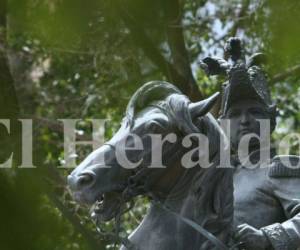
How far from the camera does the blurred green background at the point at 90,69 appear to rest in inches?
121

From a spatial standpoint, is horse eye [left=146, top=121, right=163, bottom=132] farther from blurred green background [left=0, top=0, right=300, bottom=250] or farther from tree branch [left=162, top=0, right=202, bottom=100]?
tree branch [left=162, top=0, right=202, bottom=100]

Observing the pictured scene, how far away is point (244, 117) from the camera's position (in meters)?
5.67

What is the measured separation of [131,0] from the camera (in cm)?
303

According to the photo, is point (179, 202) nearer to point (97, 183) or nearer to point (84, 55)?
point (97, 183)

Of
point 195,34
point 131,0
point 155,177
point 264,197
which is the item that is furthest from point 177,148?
point 195,34

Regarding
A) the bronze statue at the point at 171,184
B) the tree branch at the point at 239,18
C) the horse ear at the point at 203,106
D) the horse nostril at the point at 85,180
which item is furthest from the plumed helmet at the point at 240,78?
the tree branch at the point at 239,18

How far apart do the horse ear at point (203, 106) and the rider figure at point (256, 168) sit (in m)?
0.66

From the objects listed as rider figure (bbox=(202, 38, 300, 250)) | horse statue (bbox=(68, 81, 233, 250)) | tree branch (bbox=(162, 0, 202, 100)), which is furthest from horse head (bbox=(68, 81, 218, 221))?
tree branch (bbox=(162, 0, 202, 100))

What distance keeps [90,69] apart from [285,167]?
6601 millimetres

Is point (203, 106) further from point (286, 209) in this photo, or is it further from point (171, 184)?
point (286, 209)

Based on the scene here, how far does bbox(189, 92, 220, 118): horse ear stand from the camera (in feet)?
14.3

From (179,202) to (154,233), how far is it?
0.18 m

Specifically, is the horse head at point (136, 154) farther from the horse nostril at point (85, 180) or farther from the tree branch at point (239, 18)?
the tree branch at point (239, 18)

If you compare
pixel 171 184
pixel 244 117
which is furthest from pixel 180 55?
pixel 171 184
